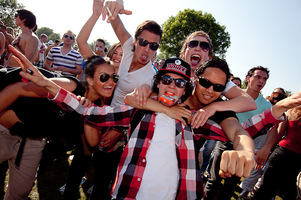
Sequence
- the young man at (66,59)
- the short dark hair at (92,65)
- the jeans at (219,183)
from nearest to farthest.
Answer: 1. the short dark hair at (92,65)
2. the jeans at (219,183)
3. the young man at (66,59)

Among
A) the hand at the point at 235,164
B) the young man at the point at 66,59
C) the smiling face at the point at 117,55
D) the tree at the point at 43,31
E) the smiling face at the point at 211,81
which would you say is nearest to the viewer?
the hand at the point at 235,164

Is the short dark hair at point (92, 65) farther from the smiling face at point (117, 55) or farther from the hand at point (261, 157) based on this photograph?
the hand at point (261, 157)

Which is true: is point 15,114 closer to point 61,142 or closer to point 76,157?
point 61,142

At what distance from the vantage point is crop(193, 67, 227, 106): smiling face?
1976 mm

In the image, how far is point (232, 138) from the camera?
5.24 feet

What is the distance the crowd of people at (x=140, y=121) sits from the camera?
5.44ft

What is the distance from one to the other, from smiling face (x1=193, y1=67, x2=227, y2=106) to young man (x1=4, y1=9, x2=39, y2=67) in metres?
4.19

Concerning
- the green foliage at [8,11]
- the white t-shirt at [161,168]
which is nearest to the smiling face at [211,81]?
the white t-shirt at [161,168]

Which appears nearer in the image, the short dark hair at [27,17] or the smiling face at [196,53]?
the smiling face at [196,53]

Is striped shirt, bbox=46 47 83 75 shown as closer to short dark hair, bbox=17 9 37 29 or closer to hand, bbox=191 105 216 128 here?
short dark hair, bbox=17 9 37 29

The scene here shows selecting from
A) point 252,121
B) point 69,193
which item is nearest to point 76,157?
point 69,193

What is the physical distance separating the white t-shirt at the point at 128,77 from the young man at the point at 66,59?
10.1ft

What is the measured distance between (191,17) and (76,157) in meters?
37.5

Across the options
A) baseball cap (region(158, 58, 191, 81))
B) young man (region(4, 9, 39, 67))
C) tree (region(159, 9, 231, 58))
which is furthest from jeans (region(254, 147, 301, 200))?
tree (region(159, 9, 231, 58))
